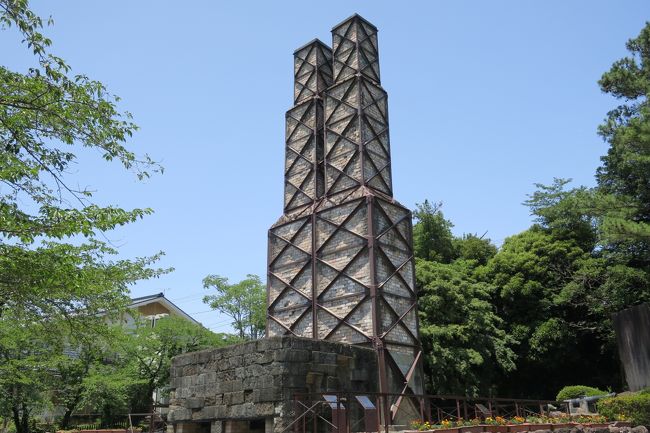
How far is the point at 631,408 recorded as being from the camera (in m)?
13.1

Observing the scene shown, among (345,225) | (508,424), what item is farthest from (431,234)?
(508,424)

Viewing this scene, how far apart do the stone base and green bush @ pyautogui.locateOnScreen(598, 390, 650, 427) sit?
617 cm

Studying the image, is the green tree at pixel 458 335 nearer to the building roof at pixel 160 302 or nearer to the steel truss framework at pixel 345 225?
the steel truss framework at pixel 345 225

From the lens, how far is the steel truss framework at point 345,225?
16.8 metres

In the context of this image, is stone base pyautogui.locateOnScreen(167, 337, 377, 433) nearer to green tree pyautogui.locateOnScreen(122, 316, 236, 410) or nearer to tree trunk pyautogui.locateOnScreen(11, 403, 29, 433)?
tree trunk pyautogui.locateOnScreen(11, 403, 29, 433)

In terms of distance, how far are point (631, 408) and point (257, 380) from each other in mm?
9358

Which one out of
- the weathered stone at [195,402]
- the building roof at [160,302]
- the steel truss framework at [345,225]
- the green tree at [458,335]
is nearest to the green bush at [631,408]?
the steel truss framework at [345,225]

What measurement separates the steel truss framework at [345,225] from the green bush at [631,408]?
210 inches

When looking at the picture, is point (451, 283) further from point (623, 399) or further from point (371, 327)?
point (623, 399)

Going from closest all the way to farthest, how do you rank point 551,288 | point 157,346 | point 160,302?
point 157,346 → point 551,288 → point 160,302

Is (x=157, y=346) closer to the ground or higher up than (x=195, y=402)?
higher up

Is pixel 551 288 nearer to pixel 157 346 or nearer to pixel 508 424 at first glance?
pixel 508 424

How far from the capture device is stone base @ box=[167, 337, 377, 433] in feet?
35.2

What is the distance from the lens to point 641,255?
22.6 meters
